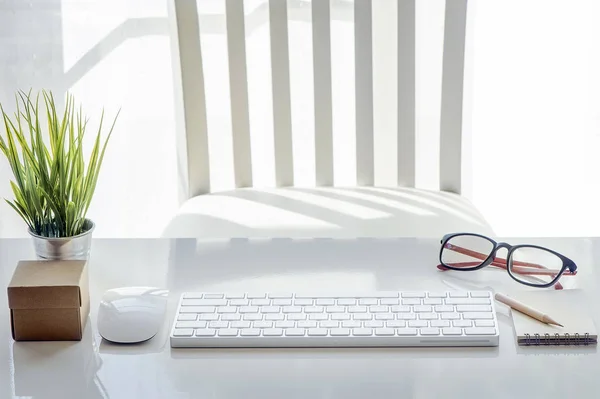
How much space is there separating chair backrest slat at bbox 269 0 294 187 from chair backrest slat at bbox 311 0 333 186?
56 millimetres

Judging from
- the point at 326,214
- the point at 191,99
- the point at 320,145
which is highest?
the point at 191,99

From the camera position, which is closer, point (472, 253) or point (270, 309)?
point (270, 309)

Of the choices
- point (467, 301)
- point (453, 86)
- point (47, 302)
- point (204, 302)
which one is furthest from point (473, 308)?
point (453, 86)

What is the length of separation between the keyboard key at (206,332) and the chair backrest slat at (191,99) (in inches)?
31.5

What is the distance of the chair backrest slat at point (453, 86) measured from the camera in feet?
5.50

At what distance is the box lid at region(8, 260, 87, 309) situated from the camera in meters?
0.97

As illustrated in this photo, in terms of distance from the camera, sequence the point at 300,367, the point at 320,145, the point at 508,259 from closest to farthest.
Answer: the point at 300,367
the point at 508,259
the point at 320,145

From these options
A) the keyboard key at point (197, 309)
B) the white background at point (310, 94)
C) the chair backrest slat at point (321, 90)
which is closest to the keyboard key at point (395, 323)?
the keyboard key at point (197, 309)

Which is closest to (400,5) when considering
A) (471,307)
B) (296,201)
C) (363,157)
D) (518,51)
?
(363,157)

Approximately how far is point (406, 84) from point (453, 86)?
0.09 meters

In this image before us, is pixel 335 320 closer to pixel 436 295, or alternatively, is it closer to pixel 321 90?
pixel 436 295

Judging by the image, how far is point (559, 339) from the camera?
38.5 inches

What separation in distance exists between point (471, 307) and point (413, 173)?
789mm

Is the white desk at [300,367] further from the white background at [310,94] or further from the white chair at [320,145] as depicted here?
the white background at [310,94]
